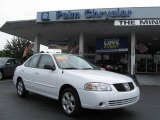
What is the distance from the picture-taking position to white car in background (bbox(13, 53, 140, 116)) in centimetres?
698

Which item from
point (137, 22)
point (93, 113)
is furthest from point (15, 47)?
point (93, 113)

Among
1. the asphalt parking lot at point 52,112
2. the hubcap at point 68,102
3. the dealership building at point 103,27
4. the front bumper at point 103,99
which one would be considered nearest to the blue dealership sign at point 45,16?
the dealership building at point 103,27

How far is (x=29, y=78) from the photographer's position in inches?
381

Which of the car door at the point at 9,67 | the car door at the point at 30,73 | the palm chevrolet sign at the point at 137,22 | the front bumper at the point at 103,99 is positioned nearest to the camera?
the front bumper at the point at 103,99

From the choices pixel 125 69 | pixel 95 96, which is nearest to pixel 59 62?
pixel 95 96

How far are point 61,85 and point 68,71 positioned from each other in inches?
16.5

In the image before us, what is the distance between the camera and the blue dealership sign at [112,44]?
24.2 m

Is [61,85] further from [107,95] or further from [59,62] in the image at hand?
[107,95]

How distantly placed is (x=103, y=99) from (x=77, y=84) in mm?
817

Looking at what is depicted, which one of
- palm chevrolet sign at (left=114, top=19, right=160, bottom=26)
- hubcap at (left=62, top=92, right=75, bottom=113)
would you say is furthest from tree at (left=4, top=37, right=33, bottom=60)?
hubcap at (left=62, top=92, right=75, bottom=113)

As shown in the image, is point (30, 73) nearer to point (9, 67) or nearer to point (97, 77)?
point (97, 77)

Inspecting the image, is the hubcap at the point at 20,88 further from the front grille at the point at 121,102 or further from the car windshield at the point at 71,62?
the front grille at the point at 121,102

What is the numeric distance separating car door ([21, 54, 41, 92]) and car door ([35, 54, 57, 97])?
232 millimetres

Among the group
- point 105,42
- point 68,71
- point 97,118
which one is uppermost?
point 105,42
